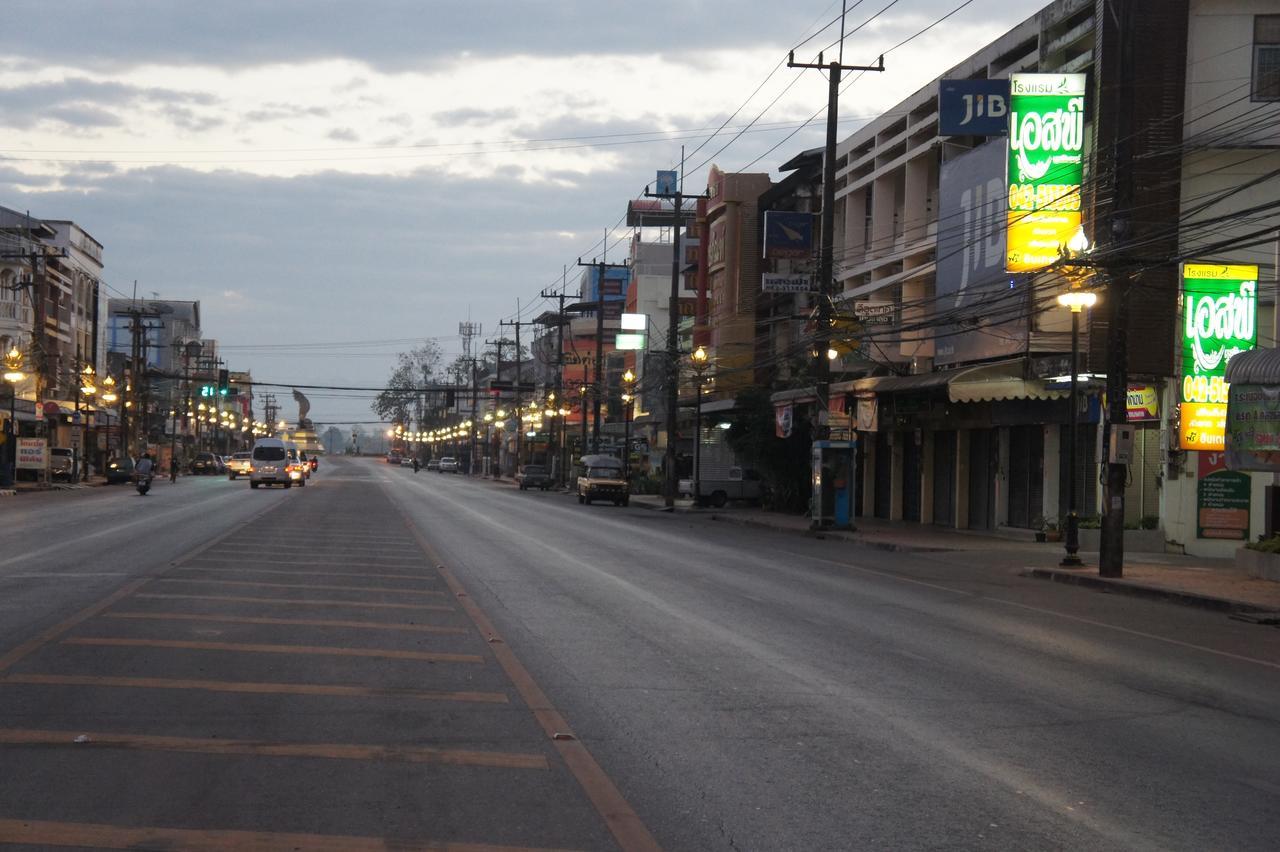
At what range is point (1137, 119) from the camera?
32.4 metres

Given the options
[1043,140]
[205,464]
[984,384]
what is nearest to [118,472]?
[205,464]

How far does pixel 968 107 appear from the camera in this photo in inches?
1489

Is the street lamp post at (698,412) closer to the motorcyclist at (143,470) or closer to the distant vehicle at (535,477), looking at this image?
the motorcyclist at (143,470)

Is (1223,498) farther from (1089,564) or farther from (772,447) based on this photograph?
(772,447)

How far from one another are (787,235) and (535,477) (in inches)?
1328

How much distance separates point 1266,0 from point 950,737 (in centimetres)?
2881

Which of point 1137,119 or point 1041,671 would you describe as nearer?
point 1041,671

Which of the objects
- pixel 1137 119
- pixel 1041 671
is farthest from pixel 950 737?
pixel 1137 119

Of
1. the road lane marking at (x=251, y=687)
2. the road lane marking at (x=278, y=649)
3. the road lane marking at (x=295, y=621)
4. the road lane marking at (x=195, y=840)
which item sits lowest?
the road lane marking at (x=295, y=621)

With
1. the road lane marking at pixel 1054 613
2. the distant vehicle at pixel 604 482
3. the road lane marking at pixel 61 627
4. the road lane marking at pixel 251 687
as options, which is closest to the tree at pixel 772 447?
the distant vehicle at pixel 604 482

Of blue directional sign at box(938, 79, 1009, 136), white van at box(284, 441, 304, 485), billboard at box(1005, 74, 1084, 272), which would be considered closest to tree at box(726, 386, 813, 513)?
blue directional sign at box(938, 79, 1009, 136)

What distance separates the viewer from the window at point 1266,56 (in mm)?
31719

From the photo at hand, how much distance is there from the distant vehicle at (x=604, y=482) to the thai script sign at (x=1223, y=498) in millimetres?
32780

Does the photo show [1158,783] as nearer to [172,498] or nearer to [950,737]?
[950,737]
